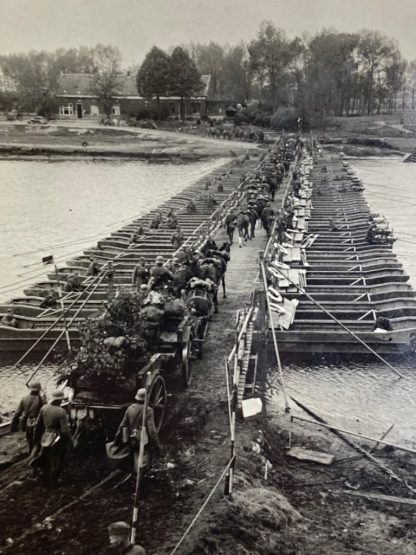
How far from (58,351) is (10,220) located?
1077 inches

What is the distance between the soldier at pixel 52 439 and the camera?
1160 centimetres

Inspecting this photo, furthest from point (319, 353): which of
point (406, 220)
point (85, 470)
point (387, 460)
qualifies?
point (406, 220)

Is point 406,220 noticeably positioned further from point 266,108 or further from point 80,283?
point 266,108

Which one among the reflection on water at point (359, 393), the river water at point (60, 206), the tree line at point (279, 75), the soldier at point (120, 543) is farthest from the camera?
the tree line at point (279, 75)

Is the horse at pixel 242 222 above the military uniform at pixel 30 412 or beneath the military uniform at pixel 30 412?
above

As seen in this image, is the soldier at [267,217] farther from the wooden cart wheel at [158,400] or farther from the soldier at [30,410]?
the soldier at [30,410]

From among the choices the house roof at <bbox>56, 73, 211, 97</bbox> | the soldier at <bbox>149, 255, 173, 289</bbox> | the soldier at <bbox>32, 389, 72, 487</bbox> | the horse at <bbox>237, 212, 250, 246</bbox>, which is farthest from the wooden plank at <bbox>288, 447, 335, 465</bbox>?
the house roof at <bbox>56, 73, 211, 97</bbox>

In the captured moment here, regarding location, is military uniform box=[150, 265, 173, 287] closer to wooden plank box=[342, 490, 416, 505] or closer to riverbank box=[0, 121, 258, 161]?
wooden plank box=[342, 490, 416, 505]

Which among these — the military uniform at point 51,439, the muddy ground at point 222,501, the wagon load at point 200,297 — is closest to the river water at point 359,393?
the muddy ground at point 222,501

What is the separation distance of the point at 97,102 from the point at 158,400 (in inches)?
3849

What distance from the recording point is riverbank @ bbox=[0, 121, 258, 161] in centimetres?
7831

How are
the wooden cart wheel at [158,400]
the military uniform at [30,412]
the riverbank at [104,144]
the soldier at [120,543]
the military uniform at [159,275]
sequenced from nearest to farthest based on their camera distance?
1. the soldier at [120,543]
2. the military uniform at [30,412]
3. the wooden cart wheel at [158,400]
4. the military uniform at [159,275]
5. the riverbank at [104,144]

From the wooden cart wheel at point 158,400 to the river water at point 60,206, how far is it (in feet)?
15.7

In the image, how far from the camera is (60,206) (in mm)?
50781
